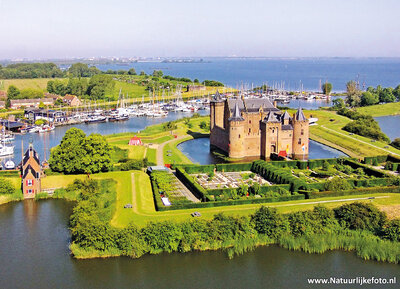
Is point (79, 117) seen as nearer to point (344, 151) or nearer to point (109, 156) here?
point (109, 156)

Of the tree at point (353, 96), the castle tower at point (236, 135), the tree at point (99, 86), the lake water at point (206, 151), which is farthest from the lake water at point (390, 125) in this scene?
the tree at point (99, 86)

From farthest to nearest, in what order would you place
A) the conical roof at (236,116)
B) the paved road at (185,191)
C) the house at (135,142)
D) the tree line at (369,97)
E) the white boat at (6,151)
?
the tree line at (369,97)
the house at (135,142)
the white boat at (6,151)
the conical roof at (236,116)
the paved road at (185,191)

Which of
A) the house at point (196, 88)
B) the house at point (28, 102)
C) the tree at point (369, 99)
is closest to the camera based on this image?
the house at point (28, 102)

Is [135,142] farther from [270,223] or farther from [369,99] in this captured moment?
[369,99]

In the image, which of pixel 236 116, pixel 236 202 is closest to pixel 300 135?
pixel 236 116

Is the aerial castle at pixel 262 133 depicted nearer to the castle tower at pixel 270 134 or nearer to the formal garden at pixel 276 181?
the castle tower at pixel 270 134

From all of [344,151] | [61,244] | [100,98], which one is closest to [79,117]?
[100,98]
